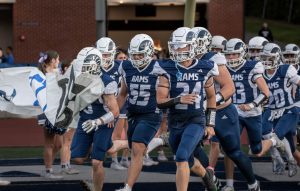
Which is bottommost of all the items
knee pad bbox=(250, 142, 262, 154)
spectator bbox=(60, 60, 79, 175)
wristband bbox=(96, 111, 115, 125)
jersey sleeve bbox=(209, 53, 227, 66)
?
spectator bbox=(60, 60, 79, 175)

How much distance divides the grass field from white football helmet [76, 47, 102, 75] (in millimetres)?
33677

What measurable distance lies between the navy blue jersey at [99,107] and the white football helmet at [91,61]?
0.13 meters

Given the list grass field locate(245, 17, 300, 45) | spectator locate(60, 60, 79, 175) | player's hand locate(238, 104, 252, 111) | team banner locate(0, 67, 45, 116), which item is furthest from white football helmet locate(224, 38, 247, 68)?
grass field locate(245, 17, 300, 45)

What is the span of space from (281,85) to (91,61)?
308 cm

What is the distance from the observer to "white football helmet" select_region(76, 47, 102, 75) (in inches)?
396

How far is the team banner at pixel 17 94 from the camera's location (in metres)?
15.1

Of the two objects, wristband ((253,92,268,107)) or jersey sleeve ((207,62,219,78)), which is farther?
wristband ((253,92,268,107))

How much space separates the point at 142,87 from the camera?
33.9 feet

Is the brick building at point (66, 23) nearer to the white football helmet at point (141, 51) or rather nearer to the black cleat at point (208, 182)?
the white football helmet at point (141, 51)

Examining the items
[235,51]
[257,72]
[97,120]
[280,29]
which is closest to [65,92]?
[97,120]

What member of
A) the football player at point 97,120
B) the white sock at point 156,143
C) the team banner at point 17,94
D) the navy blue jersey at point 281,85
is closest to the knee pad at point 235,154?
the football player at point 97,120

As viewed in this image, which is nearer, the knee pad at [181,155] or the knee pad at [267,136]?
the knee pad at [181,155]

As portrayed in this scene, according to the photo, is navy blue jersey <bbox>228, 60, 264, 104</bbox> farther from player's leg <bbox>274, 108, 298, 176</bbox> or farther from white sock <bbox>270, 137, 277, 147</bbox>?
player's leg <bbox>274, 108, 298, 176</bbox>

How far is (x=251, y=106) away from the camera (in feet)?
34.9
